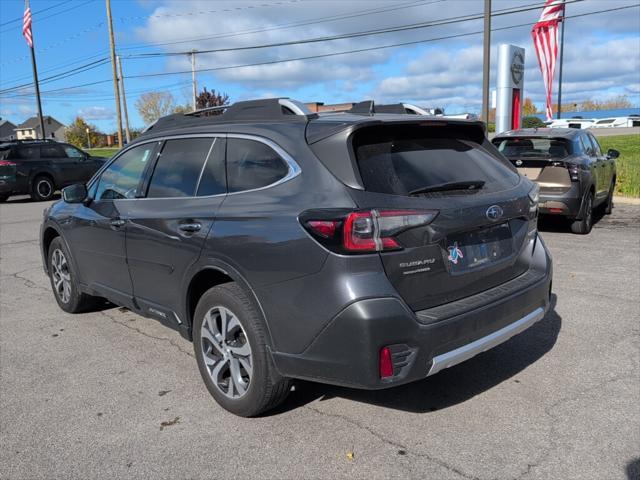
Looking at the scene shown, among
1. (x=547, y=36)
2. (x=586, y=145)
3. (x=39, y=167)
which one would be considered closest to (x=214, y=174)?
(x=586, y=145)

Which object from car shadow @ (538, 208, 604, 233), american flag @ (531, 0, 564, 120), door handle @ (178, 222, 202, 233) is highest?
american flag @ (531, 0, 564, 120)

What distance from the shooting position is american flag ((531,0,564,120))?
2167 cm

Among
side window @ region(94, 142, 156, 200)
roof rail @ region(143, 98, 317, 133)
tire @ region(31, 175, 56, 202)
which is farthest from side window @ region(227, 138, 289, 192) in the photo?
tire @ region(31, 175, 56, 202)

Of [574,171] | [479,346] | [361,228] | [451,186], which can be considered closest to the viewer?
[361,228]

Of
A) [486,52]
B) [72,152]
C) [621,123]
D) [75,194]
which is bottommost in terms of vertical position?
[75,194]

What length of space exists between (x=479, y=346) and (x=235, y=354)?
1426 mm

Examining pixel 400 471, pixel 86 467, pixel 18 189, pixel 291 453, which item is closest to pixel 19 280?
pixel 86 467

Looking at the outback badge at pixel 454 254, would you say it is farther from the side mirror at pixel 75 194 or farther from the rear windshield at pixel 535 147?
the rear windshield at pixel 535 147

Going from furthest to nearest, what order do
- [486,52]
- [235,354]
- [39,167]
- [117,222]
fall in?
1. [39,167]
2. [486,52]
3. [117,222]
4. [235,354]

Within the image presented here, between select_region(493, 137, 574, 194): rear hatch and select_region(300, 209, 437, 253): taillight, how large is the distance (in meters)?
6.82

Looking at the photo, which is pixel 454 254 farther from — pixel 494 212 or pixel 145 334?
pixel 145 334

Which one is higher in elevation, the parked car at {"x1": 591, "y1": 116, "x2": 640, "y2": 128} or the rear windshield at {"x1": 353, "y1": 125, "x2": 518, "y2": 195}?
the parked car at {"x1": 591, "y1": 116, "x2": 640, "y2": 128}

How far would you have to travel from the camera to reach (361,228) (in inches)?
113

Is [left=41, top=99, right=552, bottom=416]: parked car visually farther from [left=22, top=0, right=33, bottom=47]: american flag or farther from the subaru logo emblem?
[left=22, top=0, right=33, bottom=47]: american flag
